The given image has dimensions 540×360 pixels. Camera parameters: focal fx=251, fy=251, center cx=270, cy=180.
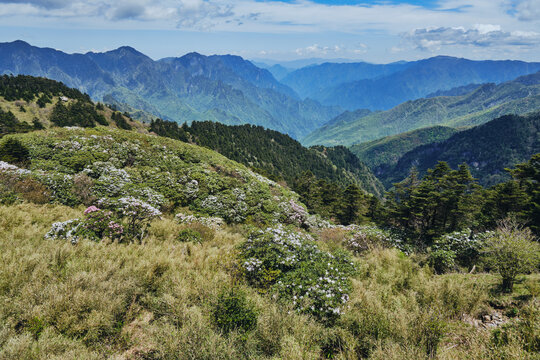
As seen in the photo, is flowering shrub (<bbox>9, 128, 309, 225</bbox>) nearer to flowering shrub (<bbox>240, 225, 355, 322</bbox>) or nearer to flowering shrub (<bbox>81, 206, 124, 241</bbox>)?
flowering shrub (<bbox>81, 206, 124, 241</bbox>)

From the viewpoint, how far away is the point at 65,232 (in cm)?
921

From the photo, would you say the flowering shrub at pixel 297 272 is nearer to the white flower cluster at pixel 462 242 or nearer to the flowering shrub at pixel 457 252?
the flowering shrub at pixel 457 252

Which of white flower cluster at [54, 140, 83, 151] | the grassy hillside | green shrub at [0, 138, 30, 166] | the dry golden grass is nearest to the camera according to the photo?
the dry golden grass

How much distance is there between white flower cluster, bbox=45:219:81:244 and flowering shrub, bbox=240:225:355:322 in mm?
5941

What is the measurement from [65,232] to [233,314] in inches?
301

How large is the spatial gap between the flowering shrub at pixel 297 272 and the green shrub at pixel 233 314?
139 centimetres

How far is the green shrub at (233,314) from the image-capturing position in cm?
554

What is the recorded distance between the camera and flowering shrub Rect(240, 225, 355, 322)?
6.92m

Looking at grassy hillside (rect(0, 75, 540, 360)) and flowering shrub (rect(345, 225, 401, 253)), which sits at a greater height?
grassy hillside (rect(0, 75, 540, 360))

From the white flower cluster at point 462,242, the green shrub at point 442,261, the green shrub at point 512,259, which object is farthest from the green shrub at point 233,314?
the white flower cluster at point 462,242

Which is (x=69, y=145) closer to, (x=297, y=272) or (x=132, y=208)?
(x=132, y=208)

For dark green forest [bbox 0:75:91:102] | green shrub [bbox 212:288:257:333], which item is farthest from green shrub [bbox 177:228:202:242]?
dark green forest [bbox 0:75:91:102]

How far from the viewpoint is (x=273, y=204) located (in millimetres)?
25984

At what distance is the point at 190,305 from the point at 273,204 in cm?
1976
